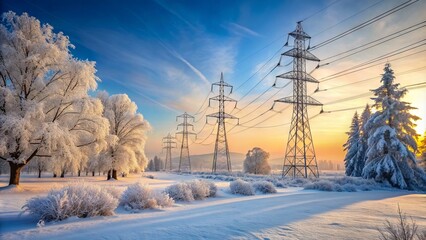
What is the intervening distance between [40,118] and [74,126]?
A: 2964 mm

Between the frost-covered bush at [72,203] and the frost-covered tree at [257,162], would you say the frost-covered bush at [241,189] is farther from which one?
the frost-covered tree at [257,162]

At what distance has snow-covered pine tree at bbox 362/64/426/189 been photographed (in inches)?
793

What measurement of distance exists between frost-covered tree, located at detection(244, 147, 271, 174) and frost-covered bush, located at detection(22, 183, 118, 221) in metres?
48.8

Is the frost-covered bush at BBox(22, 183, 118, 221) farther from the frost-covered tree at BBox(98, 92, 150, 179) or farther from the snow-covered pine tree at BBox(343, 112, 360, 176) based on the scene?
the snow-covered pine tree at BBox(343, 112, 360, 176)

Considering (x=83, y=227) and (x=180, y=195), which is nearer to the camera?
(x=83, y=227)

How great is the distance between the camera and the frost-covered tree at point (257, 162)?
53.2 metres

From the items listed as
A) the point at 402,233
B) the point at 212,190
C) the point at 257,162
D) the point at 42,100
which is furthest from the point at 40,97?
the point at 257,162

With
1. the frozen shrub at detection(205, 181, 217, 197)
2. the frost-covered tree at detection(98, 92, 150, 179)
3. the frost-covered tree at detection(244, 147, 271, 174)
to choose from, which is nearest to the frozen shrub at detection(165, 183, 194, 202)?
the frozen shrub at detection(205, 181, 217, 197)

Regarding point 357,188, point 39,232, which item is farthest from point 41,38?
point 357,188

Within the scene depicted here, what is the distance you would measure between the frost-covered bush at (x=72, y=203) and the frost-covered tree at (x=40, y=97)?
7665mm

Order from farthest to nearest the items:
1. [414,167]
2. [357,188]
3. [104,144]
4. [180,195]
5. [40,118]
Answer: [414,167] < [357,188] < [104,144] < [40,118] < [180,195]

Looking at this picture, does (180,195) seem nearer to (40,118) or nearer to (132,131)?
(40,118)

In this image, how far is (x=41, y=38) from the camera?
14.4m

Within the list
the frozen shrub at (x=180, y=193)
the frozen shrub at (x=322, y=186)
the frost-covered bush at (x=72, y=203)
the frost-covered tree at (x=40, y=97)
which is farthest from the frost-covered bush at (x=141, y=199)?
the frozen shrub at (x=322, y=186)
